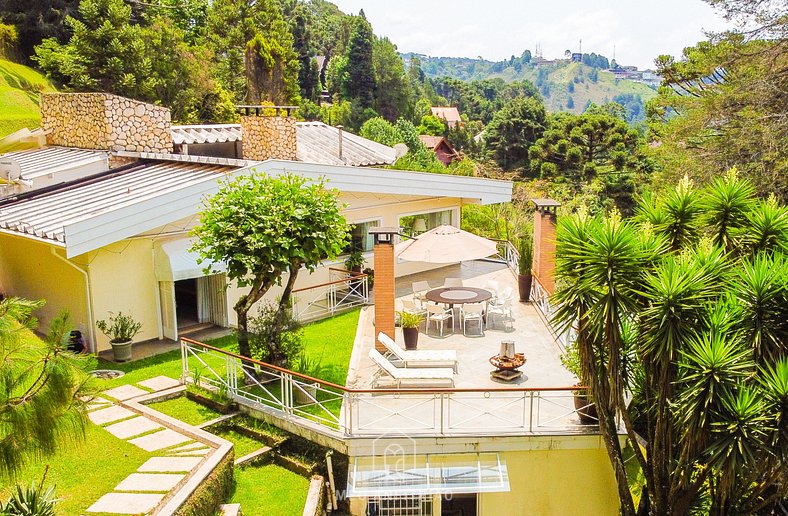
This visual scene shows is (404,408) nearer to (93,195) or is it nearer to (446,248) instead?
(446,248)

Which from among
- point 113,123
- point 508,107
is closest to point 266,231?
point 113,123

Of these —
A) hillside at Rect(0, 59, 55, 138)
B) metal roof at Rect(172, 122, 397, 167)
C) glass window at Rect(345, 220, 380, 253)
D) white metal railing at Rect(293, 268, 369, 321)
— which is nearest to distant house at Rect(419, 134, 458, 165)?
hillside at Rect(0, 59, 55, 138)

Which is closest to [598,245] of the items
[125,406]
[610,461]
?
[610,461]

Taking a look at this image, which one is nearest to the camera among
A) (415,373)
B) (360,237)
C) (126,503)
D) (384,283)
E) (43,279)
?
(126,503)

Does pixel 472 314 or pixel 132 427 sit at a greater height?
pixel 472 314

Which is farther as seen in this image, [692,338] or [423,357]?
[423,357]

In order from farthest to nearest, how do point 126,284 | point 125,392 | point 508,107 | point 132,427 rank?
point 508,107 < point 126,284 < point 125,392 < point 132,427

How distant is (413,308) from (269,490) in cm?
860

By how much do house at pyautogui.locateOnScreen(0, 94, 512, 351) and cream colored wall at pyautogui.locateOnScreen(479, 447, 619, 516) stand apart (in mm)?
9880

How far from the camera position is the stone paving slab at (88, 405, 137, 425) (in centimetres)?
1255

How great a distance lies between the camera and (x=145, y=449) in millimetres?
11297

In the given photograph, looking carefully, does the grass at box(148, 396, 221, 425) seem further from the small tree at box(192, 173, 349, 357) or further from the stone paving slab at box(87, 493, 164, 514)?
the stone paving slab at box(87, 493, 164, 514)

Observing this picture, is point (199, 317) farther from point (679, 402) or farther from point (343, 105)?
point (343, 105)

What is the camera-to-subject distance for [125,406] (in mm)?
13305
